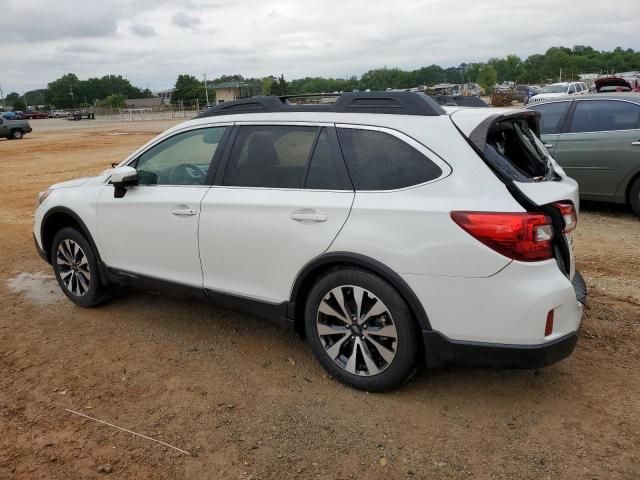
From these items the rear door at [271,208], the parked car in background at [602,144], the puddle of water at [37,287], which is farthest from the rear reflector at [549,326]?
the parked car in background at [602,144]

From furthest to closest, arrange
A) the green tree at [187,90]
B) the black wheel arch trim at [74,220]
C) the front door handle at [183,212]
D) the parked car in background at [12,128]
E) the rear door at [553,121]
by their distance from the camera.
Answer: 1. the green tree at [187,90]
2. the parked car in background at [12,128]
3. the rear door at [553,121]
4. the black wheel arch trim at [74,220]
5. the front door handle at [183,212]

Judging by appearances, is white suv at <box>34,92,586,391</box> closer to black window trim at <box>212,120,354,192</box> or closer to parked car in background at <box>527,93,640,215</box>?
black window trim at <box>212,120,354,192</box>

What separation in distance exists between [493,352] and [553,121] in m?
6.15

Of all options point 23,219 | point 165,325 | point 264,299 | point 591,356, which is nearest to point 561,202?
point 591,356

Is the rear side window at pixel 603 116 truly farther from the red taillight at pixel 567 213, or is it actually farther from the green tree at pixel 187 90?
the green tree at pixel 187 90

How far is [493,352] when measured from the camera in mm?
2938

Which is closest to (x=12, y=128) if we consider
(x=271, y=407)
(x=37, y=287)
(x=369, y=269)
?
(x=37, y=287)

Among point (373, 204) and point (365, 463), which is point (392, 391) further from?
point (373, 204)

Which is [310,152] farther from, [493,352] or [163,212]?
[493,352]

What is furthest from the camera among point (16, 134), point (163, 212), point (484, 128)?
point (16, 134)

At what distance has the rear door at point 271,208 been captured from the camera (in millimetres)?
3367

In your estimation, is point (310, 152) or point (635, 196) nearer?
point (310, 152)

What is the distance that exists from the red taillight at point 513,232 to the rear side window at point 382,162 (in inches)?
14.5

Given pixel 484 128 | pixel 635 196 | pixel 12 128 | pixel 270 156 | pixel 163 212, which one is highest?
pixel 12 128
